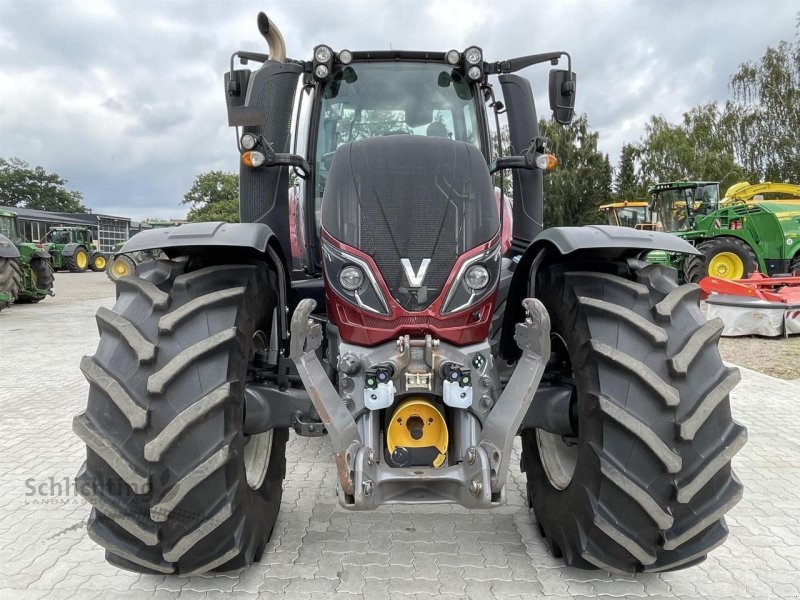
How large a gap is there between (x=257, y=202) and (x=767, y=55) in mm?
35798

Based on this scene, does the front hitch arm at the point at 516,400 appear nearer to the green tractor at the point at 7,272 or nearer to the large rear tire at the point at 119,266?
the green tractor at the point at 7,272

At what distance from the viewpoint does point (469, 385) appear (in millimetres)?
2119

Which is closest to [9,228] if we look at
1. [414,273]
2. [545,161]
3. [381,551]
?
[545,161]

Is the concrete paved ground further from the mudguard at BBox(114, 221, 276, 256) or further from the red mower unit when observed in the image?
the red mower unit

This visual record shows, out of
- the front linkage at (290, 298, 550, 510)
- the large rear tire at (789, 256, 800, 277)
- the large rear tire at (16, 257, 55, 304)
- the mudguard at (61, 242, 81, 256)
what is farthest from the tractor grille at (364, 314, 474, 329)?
the mudguard at (61, 242, 81, 256)

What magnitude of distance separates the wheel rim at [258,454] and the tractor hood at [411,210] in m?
0.61

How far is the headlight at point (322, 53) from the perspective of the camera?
3309 mm

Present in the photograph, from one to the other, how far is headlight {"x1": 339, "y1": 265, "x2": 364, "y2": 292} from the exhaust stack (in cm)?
137

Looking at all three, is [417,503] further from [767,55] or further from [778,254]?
[767,55]

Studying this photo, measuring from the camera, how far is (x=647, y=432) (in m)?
1.95

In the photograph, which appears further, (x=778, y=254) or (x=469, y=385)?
(x=778, y=254)

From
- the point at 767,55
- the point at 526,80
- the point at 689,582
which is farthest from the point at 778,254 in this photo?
the point at 767,55

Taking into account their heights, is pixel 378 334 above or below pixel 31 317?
above

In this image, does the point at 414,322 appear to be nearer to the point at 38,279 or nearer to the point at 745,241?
the point at 745,241
